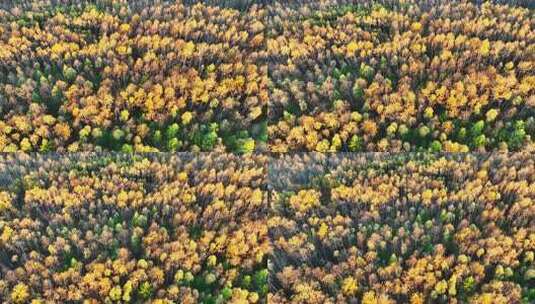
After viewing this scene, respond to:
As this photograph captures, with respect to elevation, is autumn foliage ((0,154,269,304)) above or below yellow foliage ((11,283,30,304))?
above

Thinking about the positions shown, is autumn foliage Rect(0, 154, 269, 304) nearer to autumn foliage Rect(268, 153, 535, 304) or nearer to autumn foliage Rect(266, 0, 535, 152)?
autumn foliage Rect(268, 153, 535, 304)

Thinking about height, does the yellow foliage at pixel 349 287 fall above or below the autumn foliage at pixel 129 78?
below

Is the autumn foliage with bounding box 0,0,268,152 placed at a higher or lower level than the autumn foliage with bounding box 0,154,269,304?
higher

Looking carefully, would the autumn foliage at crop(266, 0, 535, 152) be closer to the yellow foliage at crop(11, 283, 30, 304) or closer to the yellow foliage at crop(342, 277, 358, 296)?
the yellow foliage at crop(342, 277, 358, 296)

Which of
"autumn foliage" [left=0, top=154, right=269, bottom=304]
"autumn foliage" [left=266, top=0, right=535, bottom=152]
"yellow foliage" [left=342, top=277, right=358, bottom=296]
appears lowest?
"yellow foliage" [left=342, top=277, right=358, bottom=296]

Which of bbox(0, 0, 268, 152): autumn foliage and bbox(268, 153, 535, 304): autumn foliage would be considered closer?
bbox(268, 153, 535, 304): autumn foliage

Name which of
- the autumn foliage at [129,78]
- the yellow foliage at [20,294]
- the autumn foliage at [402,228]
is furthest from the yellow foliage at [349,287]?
the yellow foliage at [20,294]

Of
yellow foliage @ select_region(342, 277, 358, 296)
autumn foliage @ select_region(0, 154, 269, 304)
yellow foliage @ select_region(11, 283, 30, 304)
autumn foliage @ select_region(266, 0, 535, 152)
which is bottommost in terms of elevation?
yellow foliage @ select_region(342, 277, 358, 296)

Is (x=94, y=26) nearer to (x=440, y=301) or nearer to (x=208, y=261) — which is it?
(x=208, y=261)

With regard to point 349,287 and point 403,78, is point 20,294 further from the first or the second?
point 403,78

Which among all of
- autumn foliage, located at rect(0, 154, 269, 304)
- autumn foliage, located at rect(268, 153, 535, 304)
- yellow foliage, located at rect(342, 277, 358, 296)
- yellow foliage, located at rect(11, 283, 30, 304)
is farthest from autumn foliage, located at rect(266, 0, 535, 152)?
yellow foliage, located at rect(11, 283, 30, 304)

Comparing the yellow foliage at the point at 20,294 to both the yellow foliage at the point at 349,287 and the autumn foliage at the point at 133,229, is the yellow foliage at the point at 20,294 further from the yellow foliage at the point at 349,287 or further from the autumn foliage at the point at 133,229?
the yellow foliage at the point at 349,287

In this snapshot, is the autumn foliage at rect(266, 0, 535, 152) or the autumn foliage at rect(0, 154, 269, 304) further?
the autumn foliage at rect(266, 0, 535, 152)
